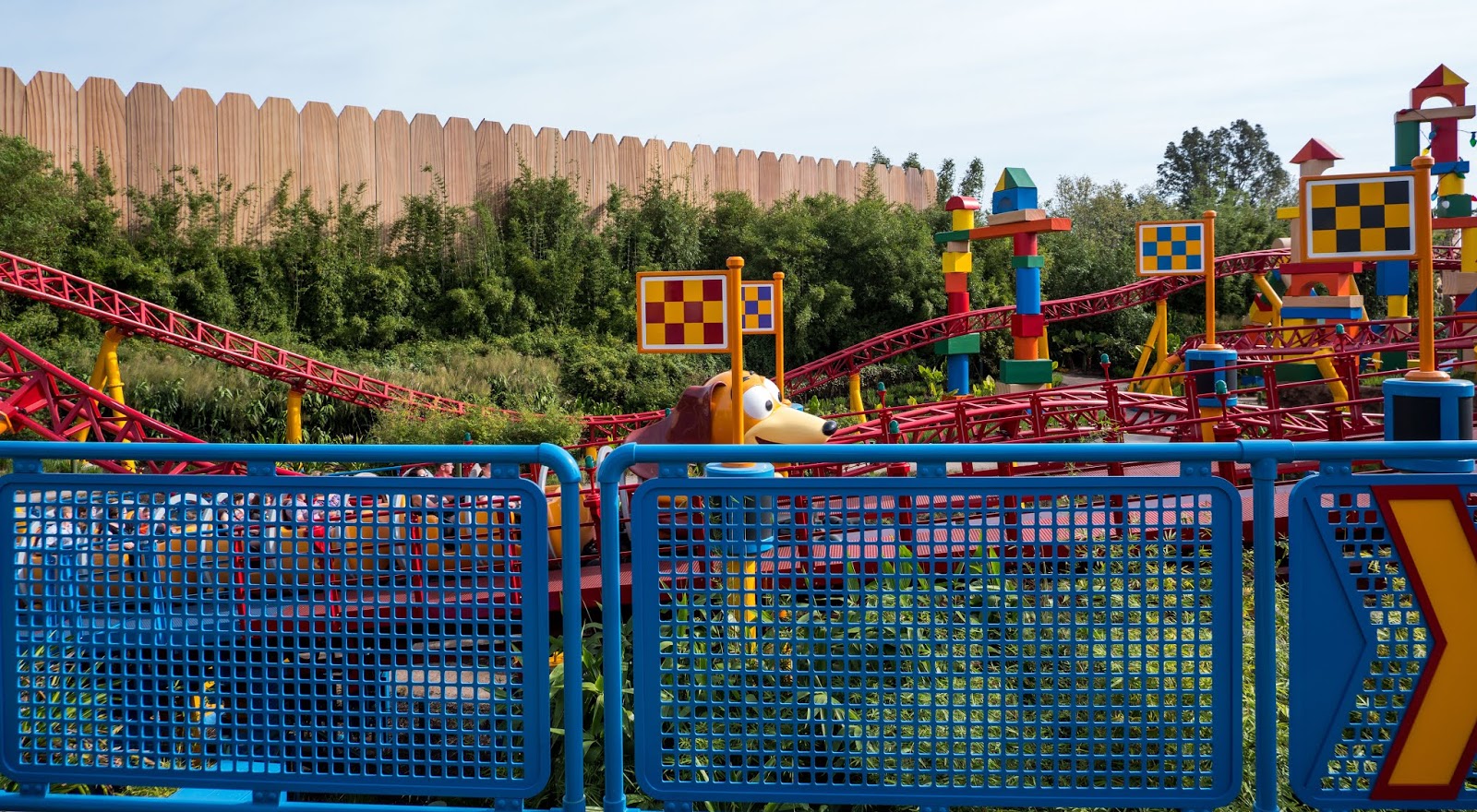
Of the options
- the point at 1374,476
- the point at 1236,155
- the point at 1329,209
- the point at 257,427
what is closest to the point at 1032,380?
the point at 1329,209

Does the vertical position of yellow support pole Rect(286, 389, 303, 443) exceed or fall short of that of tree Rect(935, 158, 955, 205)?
it falls short

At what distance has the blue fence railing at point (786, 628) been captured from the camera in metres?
2.58

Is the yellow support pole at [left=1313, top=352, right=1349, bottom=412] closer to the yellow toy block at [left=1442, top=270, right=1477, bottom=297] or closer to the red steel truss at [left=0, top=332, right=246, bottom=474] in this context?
the yellow toy block at [left=1442, top=270, right=1477, bottom=297]

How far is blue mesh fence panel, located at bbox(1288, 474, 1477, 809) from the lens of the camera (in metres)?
2.57

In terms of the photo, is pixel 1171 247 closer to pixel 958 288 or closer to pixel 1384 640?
pixel 958 288

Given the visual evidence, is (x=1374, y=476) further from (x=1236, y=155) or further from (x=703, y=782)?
(x=1236, y=155)

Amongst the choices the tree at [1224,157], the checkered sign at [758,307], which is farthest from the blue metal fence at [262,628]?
the tree at [1224,157]

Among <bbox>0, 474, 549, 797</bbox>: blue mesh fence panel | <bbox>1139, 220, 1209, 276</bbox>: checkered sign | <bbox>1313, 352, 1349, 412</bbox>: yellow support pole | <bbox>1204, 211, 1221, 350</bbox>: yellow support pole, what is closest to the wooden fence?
<bbox>1139, 220, 1209, 276</bbox>: checkered sign

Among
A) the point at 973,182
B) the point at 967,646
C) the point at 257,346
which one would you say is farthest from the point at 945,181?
the point at 967,646

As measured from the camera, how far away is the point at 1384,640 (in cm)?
264

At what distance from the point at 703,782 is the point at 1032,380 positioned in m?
9.97

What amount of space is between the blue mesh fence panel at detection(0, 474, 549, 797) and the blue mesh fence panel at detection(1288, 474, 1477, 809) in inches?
69.0

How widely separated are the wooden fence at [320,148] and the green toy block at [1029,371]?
921 centimetres

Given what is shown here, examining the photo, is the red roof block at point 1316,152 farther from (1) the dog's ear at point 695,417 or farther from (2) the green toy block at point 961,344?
(1) the dog's ear at point 695,417
